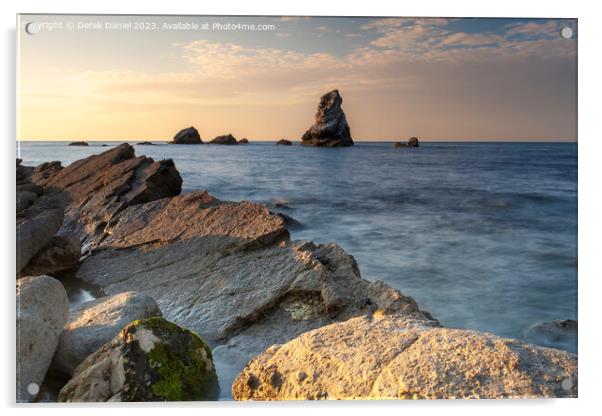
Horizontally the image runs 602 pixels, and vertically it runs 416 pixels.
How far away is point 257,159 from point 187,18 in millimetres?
1754

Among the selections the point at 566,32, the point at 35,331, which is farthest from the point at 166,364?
the point at 566,32

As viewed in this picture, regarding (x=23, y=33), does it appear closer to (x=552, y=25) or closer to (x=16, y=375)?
(x=16, y=375)

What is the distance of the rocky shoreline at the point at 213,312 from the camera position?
4113mm

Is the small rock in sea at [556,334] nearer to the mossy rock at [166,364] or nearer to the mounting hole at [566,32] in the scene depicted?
the mounting hole at [566,32]

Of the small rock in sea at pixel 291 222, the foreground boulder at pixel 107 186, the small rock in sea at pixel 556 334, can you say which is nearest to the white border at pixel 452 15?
the small rock in sea at pixel 556 334

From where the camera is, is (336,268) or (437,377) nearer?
(437,377)

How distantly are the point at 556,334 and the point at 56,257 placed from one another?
5.69 metres

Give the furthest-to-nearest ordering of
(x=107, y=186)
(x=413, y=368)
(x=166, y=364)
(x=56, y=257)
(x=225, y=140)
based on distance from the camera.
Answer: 1. (x=107, y=186)
2. (x=56, y=257)
3. (x=225, y=140)
4. (x=166, y=364)
5. (x=413, y=368)

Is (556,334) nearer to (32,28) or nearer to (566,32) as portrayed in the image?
(566,32)

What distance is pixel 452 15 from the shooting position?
5.61m

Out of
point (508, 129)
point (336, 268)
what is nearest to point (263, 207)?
point (336, 268)

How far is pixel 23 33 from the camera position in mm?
5363

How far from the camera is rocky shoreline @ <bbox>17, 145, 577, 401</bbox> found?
13.5 ft

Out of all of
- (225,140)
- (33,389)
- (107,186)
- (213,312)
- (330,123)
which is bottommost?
(33,389)
